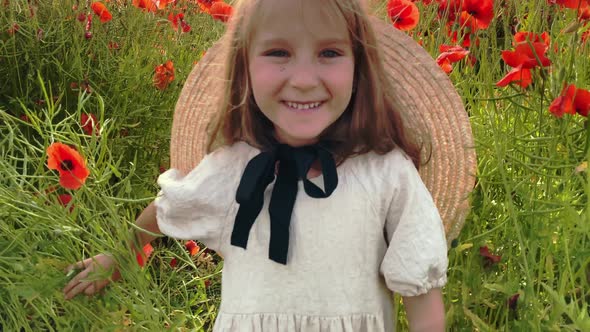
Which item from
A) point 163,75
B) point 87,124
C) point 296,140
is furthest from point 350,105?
point 163,75

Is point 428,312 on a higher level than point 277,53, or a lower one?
lower

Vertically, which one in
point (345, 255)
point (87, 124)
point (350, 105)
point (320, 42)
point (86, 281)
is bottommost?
point (86, 281)

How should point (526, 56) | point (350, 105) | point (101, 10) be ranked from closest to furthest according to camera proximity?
point (526, 56), point (350, 105), point (101, 10)

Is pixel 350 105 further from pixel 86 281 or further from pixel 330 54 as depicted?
pixel 86 281

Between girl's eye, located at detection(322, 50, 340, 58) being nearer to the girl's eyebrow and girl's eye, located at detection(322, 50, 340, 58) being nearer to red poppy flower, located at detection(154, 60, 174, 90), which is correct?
the girl's eyebrow

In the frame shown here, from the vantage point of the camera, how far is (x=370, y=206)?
135 centimetres

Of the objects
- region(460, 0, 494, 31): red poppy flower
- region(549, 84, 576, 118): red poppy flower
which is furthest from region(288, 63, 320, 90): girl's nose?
region(460, 0, 494, 31): red poppy flower

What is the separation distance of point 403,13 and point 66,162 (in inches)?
30.0

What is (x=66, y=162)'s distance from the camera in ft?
4.54

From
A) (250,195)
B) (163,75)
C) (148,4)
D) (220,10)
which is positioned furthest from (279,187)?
(148,4)

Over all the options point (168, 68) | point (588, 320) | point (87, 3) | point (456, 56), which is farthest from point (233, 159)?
point (87, 3)

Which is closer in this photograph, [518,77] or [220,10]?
[518,77]

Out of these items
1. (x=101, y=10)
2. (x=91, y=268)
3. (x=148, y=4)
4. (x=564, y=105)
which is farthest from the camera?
(x=148, y=4)

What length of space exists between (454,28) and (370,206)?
28.3 inches
